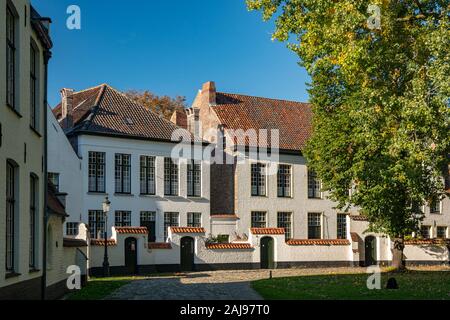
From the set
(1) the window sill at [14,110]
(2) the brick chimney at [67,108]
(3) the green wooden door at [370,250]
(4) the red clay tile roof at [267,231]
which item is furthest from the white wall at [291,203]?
(1) the window sill at [14,110]

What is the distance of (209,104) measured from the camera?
153ft

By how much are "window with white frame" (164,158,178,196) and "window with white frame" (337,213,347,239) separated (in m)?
12.0

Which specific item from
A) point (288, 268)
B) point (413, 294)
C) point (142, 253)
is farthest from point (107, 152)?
point (413, 294)

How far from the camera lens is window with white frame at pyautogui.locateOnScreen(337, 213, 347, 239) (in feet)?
156

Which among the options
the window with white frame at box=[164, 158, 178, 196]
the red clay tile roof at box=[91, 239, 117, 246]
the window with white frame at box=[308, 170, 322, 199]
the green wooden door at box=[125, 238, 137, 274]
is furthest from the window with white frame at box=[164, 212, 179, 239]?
the window with white frame at box=[308, 170, 322, 199]

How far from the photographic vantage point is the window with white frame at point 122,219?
1569 inches

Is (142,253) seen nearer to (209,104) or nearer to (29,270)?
(209,104)

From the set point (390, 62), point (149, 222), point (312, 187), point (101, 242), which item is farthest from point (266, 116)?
point (390, 62)

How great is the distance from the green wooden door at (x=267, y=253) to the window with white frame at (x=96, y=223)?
363 inches

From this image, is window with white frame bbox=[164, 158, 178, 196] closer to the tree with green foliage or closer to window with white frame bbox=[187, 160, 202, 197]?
window with white frame bbox=[187, 160, 202, 197]

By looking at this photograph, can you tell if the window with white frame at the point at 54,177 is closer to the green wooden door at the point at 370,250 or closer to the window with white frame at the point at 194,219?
the window with white frame at the point at 194,219

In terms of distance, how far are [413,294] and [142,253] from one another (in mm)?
18498

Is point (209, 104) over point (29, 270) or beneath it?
over

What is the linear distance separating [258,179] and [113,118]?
10312 mm
